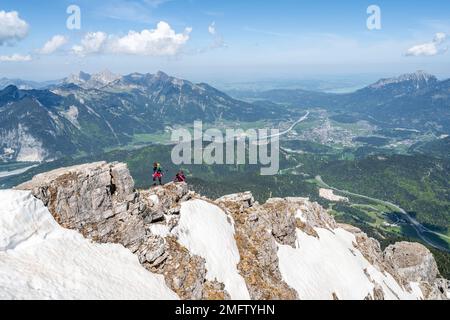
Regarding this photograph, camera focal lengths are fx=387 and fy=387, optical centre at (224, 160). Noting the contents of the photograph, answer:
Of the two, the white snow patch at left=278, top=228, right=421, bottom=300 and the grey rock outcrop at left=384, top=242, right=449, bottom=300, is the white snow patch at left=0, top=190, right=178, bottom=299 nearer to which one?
the white snow patch at left=278, top=228, right=421, bottom=300

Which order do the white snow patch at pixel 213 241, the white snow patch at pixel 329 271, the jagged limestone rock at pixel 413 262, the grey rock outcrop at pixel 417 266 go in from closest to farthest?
the white snow patch at pixel 213 241 < the white snow patch at pixel 329 271 < the grey rock outcrop at pixel 417 266 < the jagged limestone rock at pixel 413 262

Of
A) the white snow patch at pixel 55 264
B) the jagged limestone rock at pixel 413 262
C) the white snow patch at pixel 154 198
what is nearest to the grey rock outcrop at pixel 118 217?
the white snow patch at pixel 55 264

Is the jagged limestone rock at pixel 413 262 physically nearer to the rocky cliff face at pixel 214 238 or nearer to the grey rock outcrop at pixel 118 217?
the rocky cliff face at pixel 214 238

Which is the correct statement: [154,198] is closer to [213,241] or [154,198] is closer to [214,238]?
[214,238]

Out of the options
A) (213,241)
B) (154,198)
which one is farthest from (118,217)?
(213,241)

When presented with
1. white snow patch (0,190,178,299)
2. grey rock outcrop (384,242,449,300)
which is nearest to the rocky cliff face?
white snow patch (0,190,178,299)

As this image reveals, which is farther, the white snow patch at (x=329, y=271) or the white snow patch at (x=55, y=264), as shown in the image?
the white snow patch at (x=329, y=271)

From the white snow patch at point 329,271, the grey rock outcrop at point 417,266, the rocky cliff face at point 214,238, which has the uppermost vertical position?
the rocky cliff face at point 214,238
